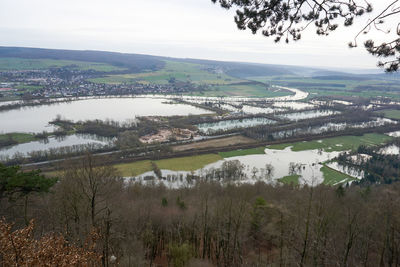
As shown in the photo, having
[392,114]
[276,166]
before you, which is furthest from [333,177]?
[392,114]

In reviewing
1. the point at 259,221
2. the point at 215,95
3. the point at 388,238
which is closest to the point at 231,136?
the point at 259,221

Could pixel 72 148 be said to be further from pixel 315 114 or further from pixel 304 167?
pixel 315 114

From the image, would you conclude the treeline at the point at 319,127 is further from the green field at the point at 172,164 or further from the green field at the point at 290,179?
the green field at the point at 290,179

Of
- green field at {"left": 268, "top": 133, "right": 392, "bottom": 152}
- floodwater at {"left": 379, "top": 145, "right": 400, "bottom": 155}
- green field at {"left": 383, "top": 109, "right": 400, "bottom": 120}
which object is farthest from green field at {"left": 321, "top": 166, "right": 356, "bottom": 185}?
green field at {"left": 383, "top": 109, "right": 400, "bottom": 120}

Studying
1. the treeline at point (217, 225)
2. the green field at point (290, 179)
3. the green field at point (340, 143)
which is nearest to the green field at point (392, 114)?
the green field at point (340, 143)

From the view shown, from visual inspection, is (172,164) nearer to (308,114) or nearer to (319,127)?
(319,127)

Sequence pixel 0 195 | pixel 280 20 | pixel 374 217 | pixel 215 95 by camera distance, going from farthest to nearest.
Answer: pixel 215 95
pixel 374 217
pixel 0 195
pixel 280 20
